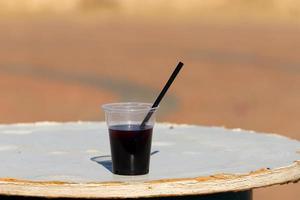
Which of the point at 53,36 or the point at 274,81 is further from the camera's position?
the point at 53,36

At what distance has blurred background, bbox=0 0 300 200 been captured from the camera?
23.6ft

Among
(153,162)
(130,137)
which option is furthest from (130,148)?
(153,162)

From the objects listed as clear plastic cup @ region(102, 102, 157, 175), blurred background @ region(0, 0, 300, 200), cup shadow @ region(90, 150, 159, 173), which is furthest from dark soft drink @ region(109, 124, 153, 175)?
blurred background @ region(0, 0, 300, 200)

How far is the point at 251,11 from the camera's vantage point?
13.1 meters

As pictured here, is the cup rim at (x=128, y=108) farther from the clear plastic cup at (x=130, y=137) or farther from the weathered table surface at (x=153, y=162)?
the weathered table surface at (x=153, y=162)

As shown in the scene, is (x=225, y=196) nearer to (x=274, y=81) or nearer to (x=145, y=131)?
(x=145, y=131)

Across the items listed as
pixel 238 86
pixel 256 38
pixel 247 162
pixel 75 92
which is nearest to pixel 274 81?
pixel 238 86

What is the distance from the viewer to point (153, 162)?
251cm

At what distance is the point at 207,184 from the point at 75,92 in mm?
5900

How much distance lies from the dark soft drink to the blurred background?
10.3ft

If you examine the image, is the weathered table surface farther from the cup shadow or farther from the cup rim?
the cup rim

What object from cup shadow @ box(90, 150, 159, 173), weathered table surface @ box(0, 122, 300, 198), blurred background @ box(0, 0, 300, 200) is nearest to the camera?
weathered table surface @ box(0, 122, 300, 198)

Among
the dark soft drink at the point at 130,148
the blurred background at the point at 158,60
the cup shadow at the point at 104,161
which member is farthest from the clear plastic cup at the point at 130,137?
the blurred background at the point at 158,60

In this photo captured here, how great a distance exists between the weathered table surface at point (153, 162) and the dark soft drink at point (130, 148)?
28 millimetres
